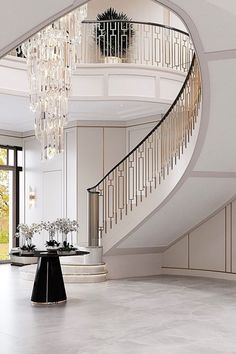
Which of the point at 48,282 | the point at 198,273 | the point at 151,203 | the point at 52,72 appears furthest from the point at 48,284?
the point at 198,273

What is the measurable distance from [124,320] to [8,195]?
8389 millimetres

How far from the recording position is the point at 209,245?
434 inches

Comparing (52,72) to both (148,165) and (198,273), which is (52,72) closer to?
(148,165)

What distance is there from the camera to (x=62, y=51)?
838cm

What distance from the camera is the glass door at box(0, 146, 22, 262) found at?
14.0m

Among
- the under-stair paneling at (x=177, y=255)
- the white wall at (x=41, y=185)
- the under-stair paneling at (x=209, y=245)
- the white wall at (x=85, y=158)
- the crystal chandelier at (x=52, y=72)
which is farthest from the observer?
the white wall at (x=41, y=185)

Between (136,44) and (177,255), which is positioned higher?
(136,44)

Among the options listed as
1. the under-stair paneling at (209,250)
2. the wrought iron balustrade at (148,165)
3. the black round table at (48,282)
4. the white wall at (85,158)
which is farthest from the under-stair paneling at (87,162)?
the black round table at (48,282)

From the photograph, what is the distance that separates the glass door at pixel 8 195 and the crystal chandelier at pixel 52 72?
540 cm

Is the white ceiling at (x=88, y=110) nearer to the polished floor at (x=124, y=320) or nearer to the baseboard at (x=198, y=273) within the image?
the baseboard at (x=198, y=273)

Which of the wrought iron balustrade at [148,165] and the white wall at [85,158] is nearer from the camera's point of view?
the wrought iron balustrade at [148,165]

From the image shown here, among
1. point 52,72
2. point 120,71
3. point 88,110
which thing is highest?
point 120,71

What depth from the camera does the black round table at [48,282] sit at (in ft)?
25.5

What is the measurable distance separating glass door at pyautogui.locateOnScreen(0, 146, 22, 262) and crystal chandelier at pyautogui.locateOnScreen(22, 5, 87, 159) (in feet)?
17.7
